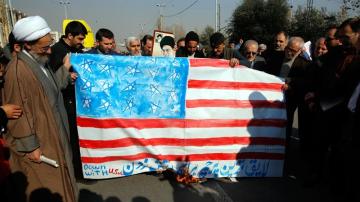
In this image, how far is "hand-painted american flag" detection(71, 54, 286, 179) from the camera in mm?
3678

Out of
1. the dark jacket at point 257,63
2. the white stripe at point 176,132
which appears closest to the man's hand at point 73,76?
the white stripe at point 176,132

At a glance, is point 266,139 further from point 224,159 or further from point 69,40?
point 69,40

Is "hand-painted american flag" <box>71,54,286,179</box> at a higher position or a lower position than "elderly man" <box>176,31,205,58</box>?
lower

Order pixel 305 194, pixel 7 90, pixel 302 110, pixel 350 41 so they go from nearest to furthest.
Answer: pixel 7 90, pixel 350 41, pixel 305 194, pixel 302 110

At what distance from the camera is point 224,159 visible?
393 centimetres

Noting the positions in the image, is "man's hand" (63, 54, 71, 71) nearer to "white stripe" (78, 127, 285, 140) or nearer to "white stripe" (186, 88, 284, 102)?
"white stripe" (78, 127, 285, 140)

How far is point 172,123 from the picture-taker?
3795 mm

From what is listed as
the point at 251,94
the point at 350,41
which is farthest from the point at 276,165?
the point at 350,41

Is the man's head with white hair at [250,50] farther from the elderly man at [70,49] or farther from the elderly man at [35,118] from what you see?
the elderly man at [35,118]

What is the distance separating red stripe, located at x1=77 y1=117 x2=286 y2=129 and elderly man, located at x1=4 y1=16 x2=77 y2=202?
84cm

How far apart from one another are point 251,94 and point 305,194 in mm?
1348

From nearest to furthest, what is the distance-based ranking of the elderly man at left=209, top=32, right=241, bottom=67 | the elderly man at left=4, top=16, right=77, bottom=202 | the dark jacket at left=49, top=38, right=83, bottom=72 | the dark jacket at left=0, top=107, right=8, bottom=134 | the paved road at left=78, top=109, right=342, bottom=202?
the dark jacket at left=0, top=107, right=8, bottom=134, the elderly man at left=4, top=16, right=77, bottom=202, the paved road at left=78, top=109, right=342, bottom=202, the dark jacket at left=49, top=38, right=83, bottom=72, the elderly man at left=209, top=32, right=241, bottom=67

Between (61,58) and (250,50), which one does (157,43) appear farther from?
(61,58)

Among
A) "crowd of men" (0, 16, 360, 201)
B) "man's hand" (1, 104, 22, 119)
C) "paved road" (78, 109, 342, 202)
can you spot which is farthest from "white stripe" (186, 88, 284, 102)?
"man's hand" (1, 104, 22, 119)
